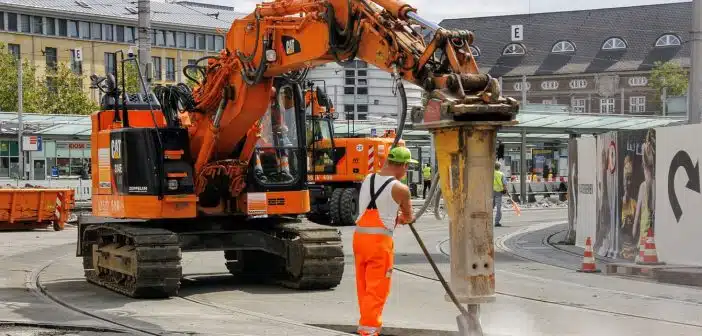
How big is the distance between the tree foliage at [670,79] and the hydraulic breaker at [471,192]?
8669cm

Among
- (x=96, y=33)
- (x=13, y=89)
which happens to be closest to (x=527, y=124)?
(x=13, y=89)

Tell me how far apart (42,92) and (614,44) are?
54.8 meters

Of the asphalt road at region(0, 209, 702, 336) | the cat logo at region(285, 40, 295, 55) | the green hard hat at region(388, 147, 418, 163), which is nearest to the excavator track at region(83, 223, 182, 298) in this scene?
the asphalt road at region(0, 209, 702, 336)

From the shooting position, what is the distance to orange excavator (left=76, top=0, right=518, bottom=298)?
48.0ft

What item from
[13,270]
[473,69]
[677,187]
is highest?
[473,69]

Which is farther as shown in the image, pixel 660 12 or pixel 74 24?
pixel 660 12

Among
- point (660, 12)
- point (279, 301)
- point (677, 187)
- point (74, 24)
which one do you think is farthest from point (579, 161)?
point (660, 12)

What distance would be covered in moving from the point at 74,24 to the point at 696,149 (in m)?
86.5

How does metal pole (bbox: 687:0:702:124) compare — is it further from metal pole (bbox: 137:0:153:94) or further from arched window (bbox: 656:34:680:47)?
arched window (bbox: 656:34:680:47)

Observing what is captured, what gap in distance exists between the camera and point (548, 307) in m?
13.4

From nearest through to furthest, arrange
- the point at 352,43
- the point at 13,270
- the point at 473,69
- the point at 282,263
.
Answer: the point at 473,69 → the point at 352,43 → the point at 282,263 → the point at 13,270

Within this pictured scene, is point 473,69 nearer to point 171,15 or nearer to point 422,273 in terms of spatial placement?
point 422,273

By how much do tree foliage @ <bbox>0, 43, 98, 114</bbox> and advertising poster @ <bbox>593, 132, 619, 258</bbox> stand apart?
204ft

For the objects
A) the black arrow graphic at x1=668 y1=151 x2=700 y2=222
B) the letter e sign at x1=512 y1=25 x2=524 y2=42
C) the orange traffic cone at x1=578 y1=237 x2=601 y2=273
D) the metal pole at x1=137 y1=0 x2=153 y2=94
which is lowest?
the orange traffic cone at x1=578 y1=237 x2=601 y2=273
